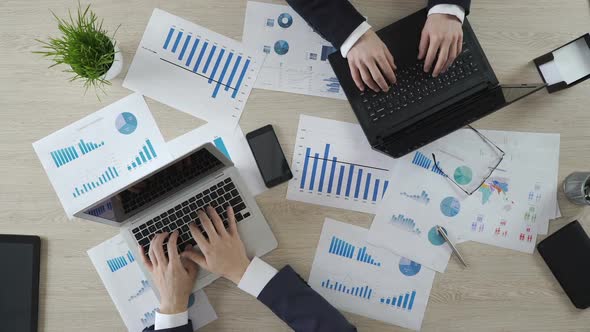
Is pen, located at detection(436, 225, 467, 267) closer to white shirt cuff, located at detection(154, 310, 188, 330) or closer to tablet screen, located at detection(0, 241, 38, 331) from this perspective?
white shirt cuff, located at detection(154, 310, 188, 330)

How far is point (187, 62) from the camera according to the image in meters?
1.08

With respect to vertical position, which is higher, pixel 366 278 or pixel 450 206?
pixel 450 206

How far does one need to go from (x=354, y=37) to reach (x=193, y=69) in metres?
0.39

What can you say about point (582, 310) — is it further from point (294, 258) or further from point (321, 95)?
point (321, 95)

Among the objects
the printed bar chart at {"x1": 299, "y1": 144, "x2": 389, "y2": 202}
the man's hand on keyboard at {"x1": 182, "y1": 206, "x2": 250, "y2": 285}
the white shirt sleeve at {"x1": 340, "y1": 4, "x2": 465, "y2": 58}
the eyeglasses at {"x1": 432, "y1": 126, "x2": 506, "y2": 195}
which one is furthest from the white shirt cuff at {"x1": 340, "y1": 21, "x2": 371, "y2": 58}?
the man's hand on keyboard at {"x1": 182, "y1": 206, "x2": 250, "y2": 285}

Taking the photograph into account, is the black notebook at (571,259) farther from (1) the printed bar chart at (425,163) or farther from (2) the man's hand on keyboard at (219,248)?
(2) the man's hand on keyboard at (219,248)

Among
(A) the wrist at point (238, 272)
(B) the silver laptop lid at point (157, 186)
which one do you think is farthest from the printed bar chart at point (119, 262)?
(A) the wrist at point (238, 272)

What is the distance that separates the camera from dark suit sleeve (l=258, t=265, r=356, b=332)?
3.26 feet

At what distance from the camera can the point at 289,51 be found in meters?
1.08

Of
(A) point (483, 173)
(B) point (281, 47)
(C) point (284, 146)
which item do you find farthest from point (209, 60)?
(A) point (483, 173)

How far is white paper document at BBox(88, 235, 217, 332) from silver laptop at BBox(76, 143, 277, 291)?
0.06 m

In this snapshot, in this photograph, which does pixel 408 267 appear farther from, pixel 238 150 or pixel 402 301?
pixel 238 150

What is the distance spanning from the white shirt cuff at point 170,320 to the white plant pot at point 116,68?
568 millimetres

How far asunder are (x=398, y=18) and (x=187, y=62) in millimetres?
529
